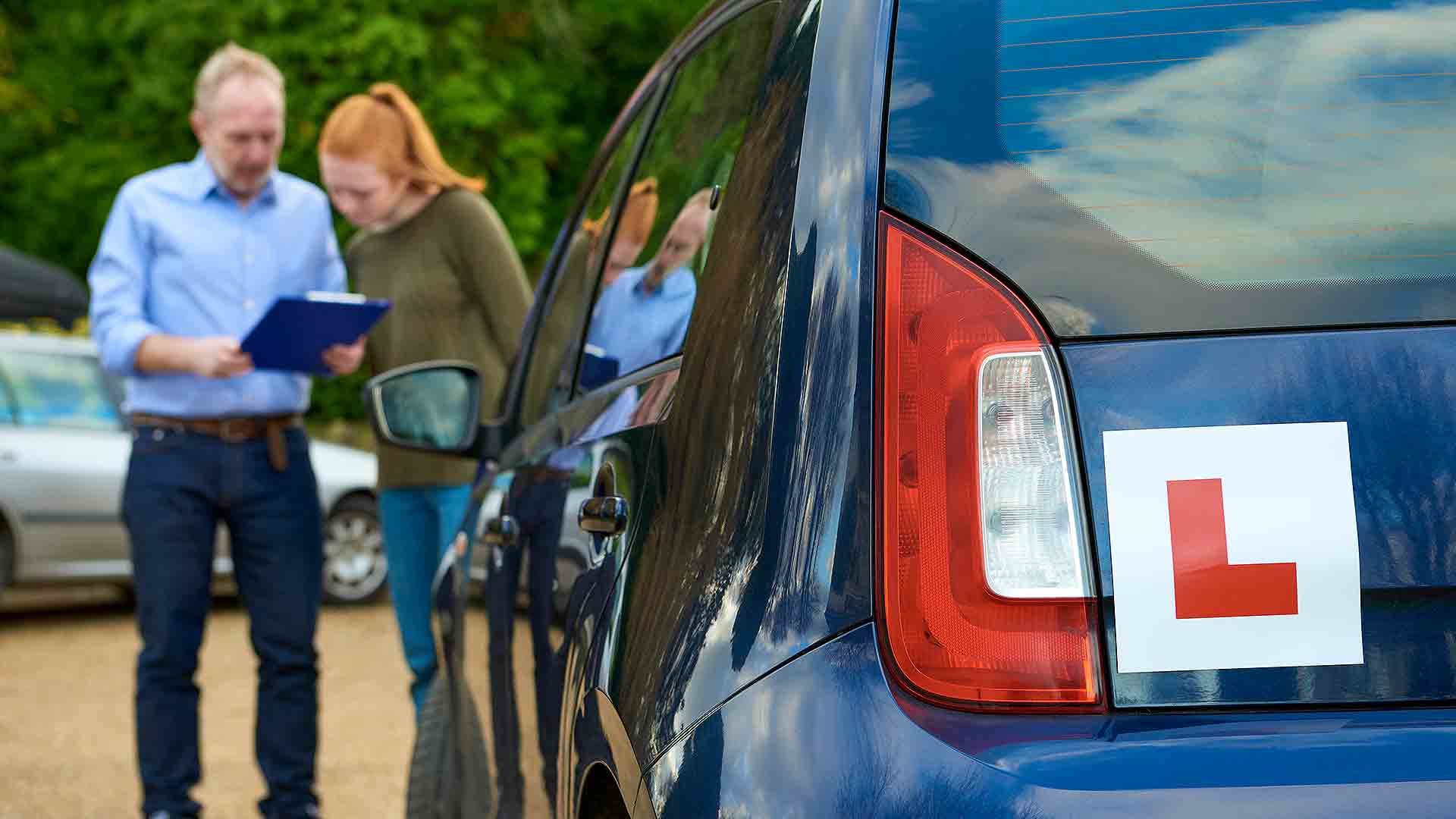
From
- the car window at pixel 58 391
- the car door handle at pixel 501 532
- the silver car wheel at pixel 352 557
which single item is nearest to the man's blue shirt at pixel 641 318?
the car door handle at pixel 501 532

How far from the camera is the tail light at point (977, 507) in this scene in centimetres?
163

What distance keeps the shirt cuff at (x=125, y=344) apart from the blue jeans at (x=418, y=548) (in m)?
0.74

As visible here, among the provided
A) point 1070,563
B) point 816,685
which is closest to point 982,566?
point 1070,563

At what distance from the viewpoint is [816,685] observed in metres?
1.63

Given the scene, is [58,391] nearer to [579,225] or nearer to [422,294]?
[422,294]

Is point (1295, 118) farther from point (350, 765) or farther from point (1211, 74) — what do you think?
point (350, 765)

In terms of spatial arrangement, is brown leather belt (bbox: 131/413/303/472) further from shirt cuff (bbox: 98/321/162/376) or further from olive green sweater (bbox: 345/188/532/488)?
olive green sweater (bbox: 345/188/532/488)

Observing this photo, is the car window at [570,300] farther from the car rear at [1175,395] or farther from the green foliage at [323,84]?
the green foliage at [323,84]

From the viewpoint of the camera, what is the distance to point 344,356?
4.81m

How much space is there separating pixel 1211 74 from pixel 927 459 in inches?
17.4

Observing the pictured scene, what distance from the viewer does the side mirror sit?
11.6 feet

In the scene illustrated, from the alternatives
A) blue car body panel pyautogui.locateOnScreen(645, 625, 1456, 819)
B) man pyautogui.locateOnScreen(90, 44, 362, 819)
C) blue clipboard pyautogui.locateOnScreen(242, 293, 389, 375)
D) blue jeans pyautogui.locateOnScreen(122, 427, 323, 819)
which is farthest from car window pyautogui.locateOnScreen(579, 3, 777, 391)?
blue jeans pyautogui.locateOnScreen(122, 427, 323, 819)

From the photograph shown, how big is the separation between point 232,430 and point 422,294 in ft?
2.04

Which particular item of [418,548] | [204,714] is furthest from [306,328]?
[204,714]
